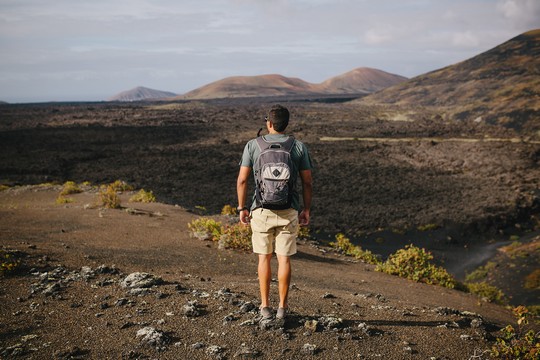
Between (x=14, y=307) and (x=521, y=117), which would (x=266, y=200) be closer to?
(x=14, y=307)

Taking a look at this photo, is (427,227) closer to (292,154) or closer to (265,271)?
(265,271)

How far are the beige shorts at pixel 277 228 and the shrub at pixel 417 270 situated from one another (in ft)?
21.3

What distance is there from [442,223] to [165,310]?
19850mm

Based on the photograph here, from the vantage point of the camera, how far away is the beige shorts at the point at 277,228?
4.23 meters

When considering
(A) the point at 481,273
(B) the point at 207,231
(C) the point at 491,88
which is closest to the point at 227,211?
(B) the point at 207,231

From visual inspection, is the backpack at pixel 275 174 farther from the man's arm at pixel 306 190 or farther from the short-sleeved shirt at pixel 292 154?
the man's arm at pixel 306 190

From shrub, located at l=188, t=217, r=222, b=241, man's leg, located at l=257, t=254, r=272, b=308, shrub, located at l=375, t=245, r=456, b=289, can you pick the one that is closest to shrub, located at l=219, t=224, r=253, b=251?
shrub, located at l=188, t=217, r=222, b=241

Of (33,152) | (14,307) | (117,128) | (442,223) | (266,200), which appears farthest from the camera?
(117,128)

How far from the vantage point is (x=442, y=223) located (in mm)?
22062

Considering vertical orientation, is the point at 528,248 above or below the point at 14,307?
below

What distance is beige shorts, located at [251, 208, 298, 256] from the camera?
13.9ft

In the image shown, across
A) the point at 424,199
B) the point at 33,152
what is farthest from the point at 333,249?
the point at 33,152

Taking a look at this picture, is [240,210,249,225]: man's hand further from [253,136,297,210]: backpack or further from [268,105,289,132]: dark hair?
[268,105,289,132]: dark hair

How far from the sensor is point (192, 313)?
4781 mm
